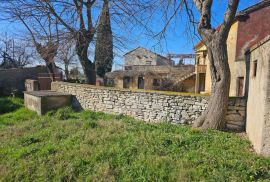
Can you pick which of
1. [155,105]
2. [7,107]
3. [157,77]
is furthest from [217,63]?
[157,77]

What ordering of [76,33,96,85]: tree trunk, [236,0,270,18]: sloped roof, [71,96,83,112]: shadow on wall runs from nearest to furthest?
[236,0,270,18]: sloped roof
[71,96,83,112]: shadow on wall
[76,33,96,85]: tree trunk

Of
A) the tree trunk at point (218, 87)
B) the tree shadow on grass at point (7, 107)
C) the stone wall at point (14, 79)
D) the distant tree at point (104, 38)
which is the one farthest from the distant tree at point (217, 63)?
the stone wall at point (14, 79)

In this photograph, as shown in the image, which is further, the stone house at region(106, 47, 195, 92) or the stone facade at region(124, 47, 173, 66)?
the stone facade at region(124, 47, 173, 66)

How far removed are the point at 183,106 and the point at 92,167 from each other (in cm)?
464

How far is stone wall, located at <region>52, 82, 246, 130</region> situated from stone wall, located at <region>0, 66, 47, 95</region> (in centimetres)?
1015

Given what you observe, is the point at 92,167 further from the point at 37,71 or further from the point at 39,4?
the point at 37,71

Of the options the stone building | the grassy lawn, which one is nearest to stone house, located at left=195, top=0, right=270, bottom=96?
the grassy lawn

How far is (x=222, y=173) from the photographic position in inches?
146

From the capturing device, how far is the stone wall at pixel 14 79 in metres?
17.0

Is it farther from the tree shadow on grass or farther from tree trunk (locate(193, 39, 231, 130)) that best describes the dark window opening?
tree trunk (locate(193, 39, 231, 130))

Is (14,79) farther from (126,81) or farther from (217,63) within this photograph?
(217,63)

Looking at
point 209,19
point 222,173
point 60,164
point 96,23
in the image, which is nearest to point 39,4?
point 96,23

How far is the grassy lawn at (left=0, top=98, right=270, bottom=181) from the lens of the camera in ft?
12.7

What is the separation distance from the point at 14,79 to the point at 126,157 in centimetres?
1767
